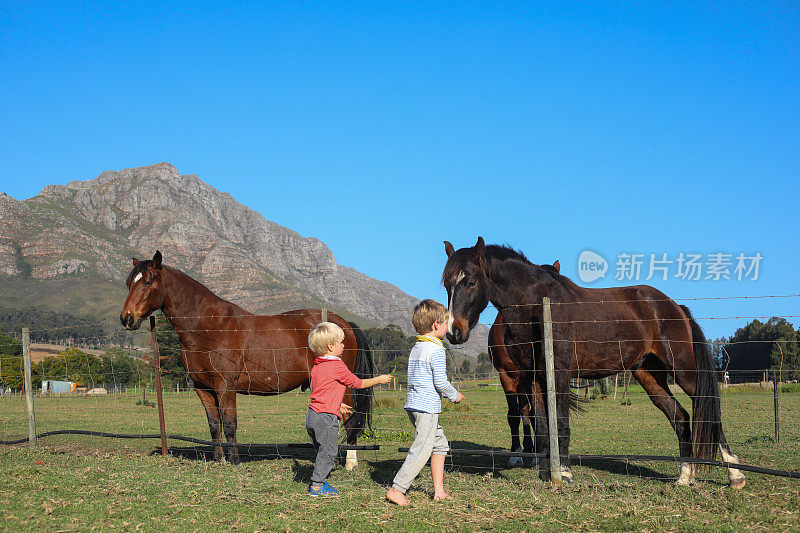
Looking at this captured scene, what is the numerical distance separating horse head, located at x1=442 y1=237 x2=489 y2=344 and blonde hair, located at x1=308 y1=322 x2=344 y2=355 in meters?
1.29

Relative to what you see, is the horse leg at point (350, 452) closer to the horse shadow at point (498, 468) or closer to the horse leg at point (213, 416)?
the horse shadow at point (498, 468)

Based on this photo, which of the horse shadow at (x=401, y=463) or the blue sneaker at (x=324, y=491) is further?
the horse shadow at (x=401, y=463)

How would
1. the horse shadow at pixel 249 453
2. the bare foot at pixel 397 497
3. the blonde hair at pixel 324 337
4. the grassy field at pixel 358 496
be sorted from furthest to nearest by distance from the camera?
the horse shadow at pixel 249 453 < the blonde hair at pixel 324 337 < the bare foot at pixel 397 497 < the grassy field at pixel 358 496

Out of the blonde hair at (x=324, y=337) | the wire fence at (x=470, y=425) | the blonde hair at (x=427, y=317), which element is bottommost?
the wire fence at (x=470, y=425)

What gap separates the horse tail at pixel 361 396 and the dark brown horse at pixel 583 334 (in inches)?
81.5

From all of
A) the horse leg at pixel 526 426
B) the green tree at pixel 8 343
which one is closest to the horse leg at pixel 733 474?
the horse leg at pixel 526 426

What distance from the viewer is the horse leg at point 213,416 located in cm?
820

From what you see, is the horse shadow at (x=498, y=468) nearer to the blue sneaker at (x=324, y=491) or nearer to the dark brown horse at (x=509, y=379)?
the dark brown horse at (x=509, y=379)

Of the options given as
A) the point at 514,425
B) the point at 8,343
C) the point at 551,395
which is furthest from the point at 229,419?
the point at 8,343

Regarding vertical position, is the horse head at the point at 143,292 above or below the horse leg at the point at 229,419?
above

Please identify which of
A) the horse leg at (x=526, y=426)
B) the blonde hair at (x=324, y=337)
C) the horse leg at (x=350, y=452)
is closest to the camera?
the blonde hair at (x=324, y=337)

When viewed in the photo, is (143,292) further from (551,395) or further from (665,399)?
(665,399)

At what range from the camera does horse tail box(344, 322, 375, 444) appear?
801 centimetres

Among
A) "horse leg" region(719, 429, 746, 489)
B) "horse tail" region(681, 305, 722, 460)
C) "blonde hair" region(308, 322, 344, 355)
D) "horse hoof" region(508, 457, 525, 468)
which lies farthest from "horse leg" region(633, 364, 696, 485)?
"blonde hair" region(308, 322, 344, 355)
